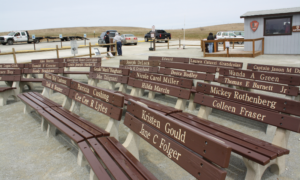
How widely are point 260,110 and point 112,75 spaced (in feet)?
13.2

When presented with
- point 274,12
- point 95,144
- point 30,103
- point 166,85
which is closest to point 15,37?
point 274,12

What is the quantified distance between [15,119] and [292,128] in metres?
5.10

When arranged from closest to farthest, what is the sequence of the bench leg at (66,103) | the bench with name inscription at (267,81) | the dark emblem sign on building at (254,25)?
1. the bench with name inscription at (267,81)
2. the bench leg at (66,103)
3. the dark emblem sign on building at (254,25)

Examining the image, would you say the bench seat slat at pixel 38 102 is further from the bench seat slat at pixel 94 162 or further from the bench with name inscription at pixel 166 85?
the bench seat slat at pixel 94 162

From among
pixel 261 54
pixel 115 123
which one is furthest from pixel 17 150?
pixel 261 54

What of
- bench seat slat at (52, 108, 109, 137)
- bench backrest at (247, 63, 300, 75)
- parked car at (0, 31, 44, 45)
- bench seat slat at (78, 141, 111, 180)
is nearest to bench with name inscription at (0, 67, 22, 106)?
bench seat slat at (52, 108, 109, 137)

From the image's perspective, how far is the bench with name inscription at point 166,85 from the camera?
4.75 m

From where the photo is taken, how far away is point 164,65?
24.9 ft

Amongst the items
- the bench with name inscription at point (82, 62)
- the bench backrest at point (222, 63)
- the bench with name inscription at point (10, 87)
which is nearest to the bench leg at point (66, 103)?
the bench with name inscription at point (10, 87)

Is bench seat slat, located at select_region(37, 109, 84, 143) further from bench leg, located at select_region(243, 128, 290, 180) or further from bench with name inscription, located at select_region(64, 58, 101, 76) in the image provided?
bench with name inscription, located at select_region(64, 58, 101, 76)

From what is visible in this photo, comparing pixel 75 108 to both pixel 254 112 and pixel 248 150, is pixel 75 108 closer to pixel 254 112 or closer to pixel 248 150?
pixel 254 112

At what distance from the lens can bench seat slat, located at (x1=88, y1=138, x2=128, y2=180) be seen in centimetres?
240

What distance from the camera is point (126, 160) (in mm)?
2691

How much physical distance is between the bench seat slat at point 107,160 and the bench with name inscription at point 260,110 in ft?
4.45
